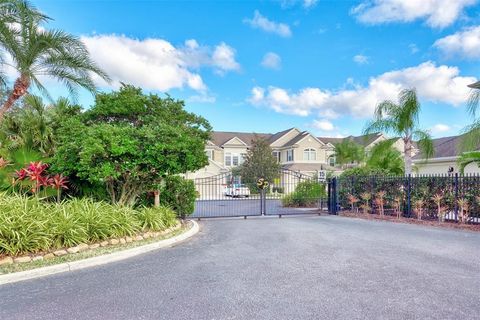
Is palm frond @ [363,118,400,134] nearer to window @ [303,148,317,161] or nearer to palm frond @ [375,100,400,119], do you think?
palm frond @ [375,100,400,119]

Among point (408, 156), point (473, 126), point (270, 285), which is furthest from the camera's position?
point (408, 156)

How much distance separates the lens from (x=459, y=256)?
21.9 feet

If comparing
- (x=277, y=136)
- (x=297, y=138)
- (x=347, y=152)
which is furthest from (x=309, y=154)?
(x=347, y=152)

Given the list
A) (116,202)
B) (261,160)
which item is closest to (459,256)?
(116,202)

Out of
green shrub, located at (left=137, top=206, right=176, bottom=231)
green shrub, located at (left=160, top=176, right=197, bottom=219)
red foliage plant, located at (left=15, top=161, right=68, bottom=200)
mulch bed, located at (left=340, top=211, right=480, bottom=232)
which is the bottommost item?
mulch bed, located at (left=340, top=211, right=480, bottom=232)

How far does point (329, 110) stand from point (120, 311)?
2747cm

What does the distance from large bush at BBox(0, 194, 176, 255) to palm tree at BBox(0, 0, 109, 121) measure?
530cm

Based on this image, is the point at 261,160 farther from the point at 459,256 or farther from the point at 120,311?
the point at 120,311

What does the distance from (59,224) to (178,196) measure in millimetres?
5832

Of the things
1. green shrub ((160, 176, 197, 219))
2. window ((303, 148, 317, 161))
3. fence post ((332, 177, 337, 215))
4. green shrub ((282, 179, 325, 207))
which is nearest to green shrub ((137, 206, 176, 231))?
green shrub ((160, 176, 197, 219))

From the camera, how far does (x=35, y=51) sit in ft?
36.4

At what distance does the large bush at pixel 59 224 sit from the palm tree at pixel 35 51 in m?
5.30

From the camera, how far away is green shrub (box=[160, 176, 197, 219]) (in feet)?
40.0

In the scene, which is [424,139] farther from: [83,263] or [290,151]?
[290,151]
